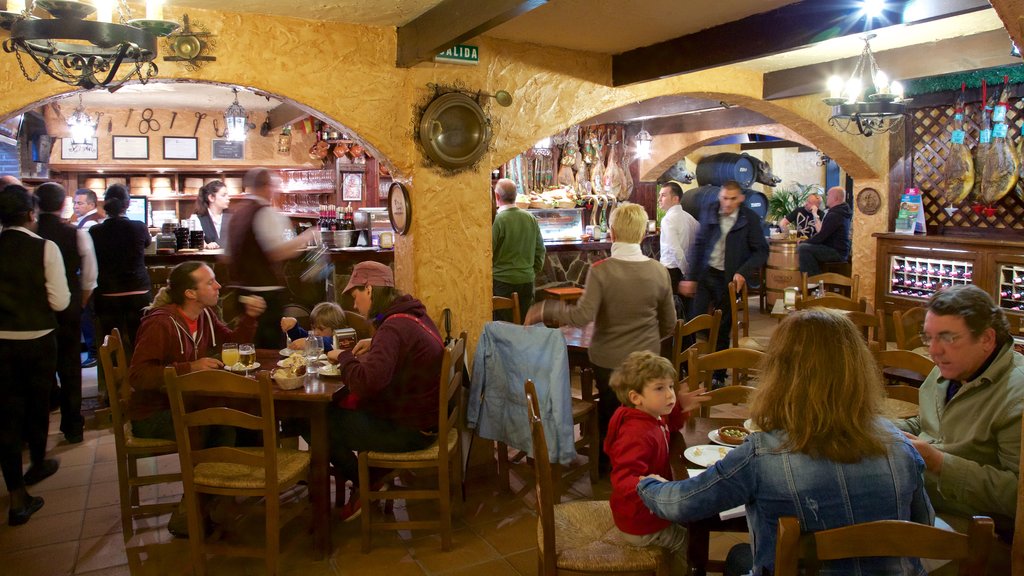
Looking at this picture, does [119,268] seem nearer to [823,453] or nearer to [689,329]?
[689,329]

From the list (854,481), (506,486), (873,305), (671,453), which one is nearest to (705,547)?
(671,453)

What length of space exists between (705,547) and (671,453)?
1.00ft

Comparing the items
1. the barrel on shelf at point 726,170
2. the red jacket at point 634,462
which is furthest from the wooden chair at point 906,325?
the barrel on shelf at point 726,170

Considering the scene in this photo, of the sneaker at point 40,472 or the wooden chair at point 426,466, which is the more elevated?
the wooden chair at point 426,466

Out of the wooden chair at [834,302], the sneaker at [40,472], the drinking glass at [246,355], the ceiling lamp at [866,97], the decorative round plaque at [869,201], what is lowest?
the sneaker at [40,472]

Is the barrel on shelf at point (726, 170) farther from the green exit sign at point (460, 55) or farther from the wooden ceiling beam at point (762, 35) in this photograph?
the green exit sign at point (460, 55)

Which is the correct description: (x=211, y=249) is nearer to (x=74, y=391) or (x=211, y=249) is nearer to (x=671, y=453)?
(x=74, y=391)

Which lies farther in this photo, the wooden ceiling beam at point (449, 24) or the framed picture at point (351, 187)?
the framed picture at point (351, 187)

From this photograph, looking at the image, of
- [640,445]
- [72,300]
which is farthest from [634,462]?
[72,300]

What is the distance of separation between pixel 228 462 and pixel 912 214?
667 cm

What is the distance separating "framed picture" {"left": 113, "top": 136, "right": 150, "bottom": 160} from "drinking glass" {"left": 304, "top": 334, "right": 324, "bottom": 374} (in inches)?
314

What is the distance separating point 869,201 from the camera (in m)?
7.70

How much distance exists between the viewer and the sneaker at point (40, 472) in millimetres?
4273

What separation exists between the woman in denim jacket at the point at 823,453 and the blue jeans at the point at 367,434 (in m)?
1.90
